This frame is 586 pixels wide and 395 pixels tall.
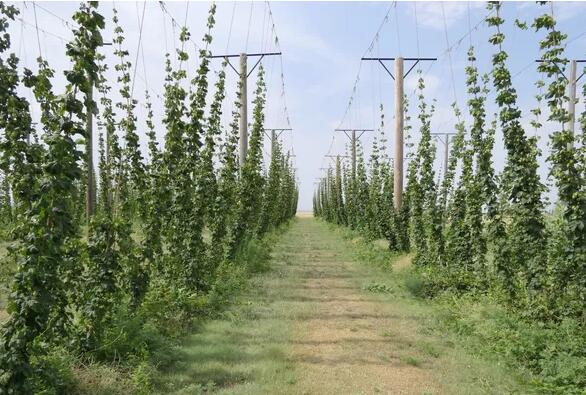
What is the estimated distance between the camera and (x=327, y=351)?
7691 millimetres

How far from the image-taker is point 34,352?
4.70m

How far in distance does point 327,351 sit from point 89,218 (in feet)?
13.1

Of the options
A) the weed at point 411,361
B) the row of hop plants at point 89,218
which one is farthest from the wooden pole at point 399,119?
the weed at point 411,361

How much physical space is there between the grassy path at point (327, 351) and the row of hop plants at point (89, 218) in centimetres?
110

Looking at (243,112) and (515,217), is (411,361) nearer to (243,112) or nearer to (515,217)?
(515,217)

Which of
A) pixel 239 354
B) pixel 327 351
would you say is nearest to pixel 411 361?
pixel 327 351

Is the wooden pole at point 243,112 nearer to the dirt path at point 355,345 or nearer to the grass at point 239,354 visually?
the dirt path at point 355,345

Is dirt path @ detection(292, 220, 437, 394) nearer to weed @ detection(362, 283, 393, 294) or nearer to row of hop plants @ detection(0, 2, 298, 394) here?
weed @ detection(362, 283, 393, 294)

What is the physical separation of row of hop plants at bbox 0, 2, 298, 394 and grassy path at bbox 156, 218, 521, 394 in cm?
110

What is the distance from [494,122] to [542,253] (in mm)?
4154

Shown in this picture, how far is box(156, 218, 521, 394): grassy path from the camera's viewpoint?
246 inches

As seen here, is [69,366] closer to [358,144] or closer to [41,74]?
[41,74]

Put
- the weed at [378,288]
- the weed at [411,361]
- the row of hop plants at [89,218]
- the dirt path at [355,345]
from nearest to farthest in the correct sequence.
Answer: the row of hop plants at [89,218] < the dirt path at [355,345] < the weed at [411,361] < the weed at [378,288]

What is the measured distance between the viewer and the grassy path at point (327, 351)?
6258 mm
